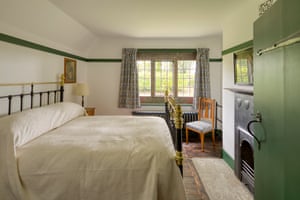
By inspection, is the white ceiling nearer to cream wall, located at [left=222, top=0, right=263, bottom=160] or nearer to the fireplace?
cream wall, located at [left=222, top=0, right=263, bottom=160]

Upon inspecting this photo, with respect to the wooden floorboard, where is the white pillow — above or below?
above

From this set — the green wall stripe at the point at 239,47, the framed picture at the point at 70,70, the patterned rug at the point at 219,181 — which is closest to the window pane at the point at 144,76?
the framed picture at the point at 70,70

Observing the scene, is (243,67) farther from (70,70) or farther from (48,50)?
(70,70)

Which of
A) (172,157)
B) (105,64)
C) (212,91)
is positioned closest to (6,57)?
(172,157)

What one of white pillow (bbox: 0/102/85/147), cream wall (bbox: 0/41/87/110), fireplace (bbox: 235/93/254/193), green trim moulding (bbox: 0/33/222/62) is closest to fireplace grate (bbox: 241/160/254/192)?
fireplace (bbox: 235/93/254/193)

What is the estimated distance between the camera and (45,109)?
7.45 feet

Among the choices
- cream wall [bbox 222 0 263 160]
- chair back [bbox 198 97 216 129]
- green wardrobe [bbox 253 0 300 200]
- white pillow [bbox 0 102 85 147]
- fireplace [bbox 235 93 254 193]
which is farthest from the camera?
chair back [bbox 198 97 216 129]

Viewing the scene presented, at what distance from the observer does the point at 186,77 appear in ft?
15.9

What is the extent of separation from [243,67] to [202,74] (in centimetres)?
201

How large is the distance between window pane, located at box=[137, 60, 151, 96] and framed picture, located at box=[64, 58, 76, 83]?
60.8 inches

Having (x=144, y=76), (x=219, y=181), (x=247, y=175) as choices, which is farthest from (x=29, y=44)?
(x=247, y=175)

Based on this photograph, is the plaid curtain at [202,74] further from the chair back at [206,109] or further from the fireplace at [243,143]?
the fireplace at [243,143]

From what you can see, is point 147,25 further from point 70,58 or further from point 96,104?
point 96,104

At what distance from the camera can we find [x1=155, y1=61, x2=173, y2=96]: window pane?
4859 mm
